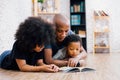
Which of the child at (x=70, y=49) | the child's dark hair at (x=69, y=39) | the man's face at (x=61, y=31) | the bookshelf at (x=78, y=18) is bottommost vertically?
the child at (x=70, y=49)

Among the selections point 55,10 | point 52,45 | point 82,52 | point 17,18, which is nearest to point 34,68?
point 52,45

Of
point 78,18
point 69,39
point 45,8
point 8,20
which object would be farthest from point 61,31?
point 78,18

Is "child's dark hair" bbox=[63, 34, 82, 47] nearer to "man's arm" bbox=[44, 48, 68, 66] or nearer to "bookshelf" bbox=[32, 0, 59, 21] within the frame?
"man's arm" bbox=[44, 48, 68, 66]

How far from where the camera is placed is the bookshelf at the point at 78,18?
7250 mm

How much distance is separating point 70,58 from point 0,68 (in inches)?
24.0

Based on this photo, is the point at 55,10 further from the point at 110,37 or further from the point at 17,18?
the point at 110,37

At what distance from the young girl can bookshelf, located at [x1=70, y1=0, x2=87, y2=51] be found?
4.85m

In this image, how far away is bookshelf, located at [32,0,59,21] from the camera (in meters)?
5.55

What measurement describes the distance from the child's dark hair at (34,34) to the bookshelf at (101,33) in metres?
5.11

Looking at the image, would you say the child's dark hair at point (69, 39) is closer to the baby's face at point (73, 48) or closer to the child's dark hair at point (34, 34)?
the baby's face at point (73, 48)

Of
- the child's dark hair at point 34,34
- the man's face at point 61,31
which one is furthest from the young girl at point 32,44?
the man's face at point 61,31

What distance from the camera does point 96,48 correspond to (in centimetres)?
737

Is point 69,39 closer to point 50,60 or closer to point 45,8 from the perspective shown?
point 50,60

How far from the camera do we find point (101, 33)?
7445mm
